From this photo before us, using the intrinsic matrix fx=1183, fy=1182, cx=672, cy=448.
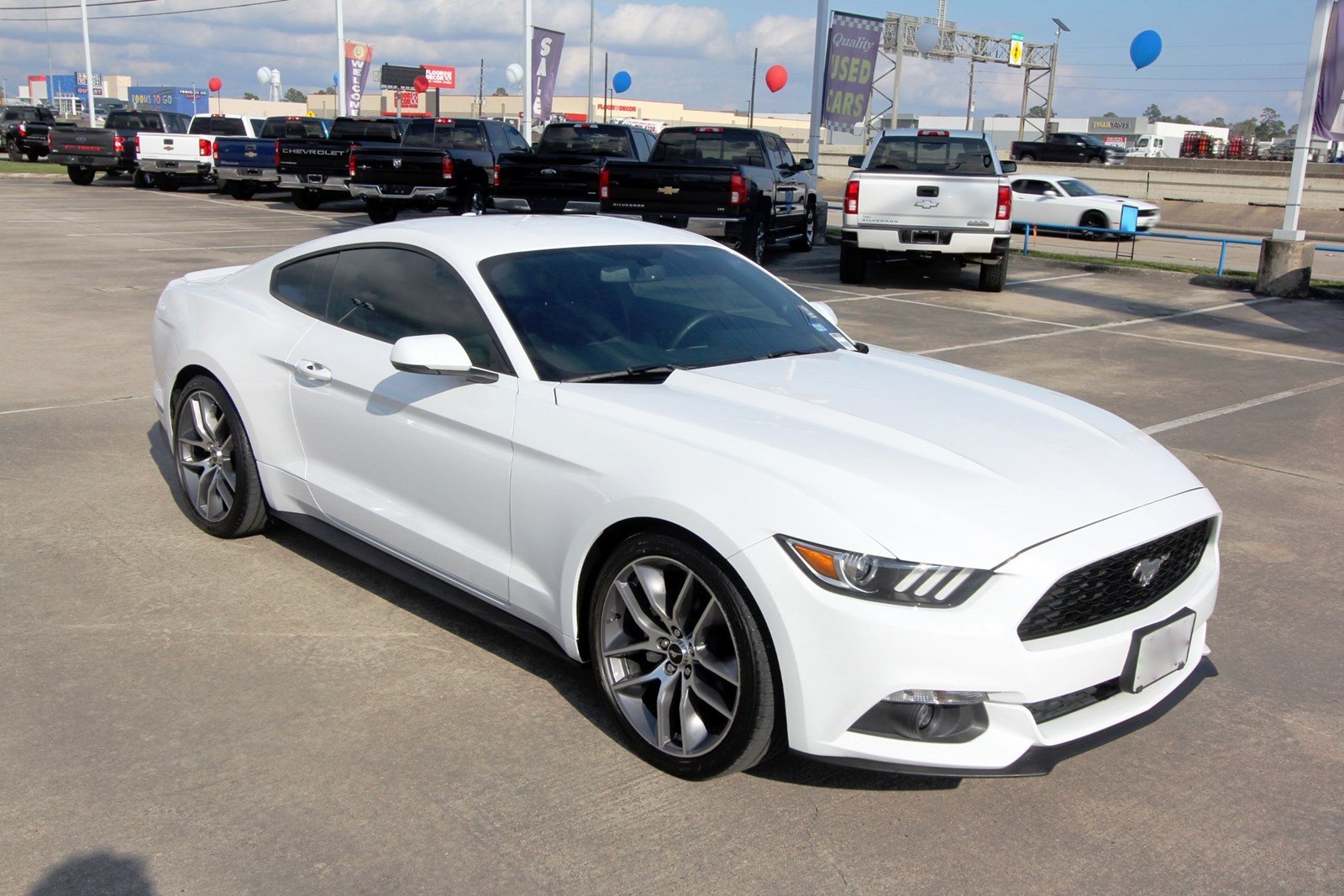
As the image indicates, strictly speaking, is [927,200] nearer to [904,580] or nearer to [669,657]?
[669,657]

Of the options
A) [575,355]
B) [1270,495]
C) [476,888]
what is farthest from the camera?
[1270,495]

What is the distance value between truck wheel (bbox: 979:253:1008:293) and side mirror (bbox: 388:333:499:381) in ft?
42.2

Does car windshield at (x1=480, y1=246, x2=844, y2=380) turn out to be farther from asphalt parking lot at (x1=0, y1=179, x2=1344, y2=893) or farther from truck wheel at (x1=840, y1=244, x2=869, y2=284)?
truck wheel at (x1=840, y1=244, x2=869, y2=284)

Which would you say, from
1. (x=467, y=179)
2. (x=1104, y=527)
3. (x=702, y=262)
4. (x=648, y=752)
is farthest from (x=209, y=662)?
(x=467, y=179)

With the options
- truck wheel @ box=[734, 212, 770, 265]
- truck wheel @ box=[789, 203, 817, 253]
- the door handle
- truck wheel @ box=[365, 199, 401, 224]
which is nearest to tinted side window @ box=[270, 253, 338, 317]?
the door handle

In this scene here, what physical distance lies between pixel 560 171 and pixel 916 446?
54.5 feet

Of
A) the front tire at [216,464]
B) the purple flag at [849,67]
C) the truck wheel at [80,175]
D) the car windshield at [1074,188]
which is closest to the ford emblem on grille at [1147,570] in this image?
the front tire at [216,464]

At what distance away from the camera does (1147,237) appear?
25516mm

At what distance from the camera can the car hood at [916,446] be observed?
314cm

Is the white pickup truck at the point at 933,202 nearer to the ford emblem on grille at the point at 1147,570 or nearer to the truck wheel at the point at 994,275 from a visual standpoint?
the truck wheel at the point at 994,275

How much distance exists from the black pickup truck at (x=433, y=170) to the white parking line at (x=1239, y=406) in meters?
13.5

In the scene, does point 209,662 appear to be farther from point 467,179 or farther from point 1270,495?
point 467,179

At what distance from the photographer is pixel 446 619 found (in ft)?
15.2

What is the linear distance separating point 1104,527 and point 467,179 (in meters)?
20.1
